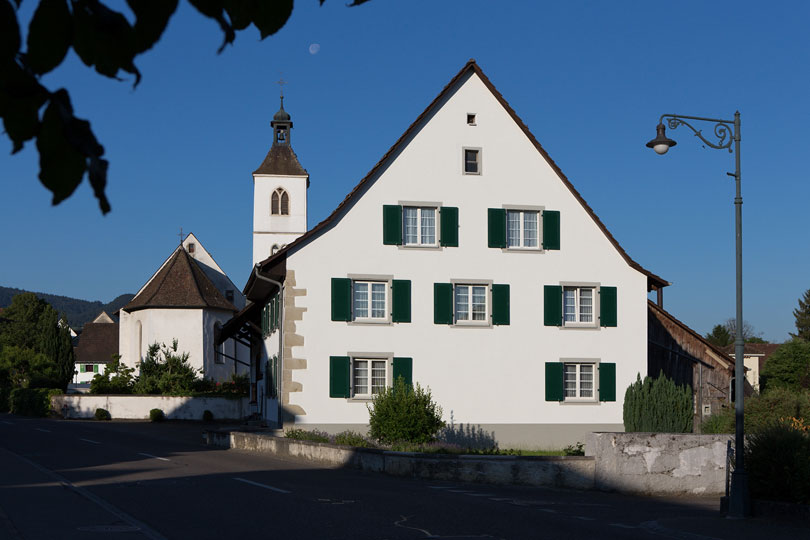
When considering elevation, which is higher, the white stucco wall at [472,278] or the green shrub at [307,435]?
the white stucco wall at [472,278]

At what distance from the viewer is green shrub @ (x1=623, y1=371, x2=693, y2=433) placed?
2214cm

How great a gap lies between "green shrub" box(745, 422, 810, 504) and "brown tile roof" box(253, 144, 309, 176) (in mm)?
51935

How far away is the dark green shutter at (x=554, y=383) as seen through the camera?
29.5 metres

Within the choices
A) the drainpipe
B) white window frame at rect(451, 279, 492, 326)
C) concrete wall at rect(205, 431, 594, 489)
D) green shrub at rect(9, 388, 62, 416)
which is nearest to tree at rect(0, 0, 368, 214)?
concrete wall at rect(205, 431, 594, 489)

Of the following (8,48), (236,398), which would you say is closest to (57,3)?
(8,48)

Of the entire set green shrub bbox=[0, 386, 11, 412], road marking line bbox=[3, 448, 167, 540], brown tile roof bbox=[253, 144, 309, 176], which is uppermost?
brown tile roof bbox=[253, 144, 309, 176]

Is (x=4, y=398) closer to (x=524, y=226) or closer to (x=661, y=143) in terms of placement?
(x=524, y=226)

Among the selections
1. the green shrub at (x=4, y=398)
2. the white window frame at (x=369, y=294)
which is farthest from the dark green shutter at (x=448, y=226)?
the green shrub at (x=4, y=398)

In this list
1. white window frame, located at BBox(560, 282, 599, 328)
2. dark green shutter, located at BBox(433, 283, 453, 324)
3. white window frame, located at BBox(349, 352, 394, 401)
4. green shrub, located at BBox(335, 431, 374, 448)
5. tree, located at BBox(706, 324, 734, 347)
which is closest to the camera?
green shrub, located at BBox(335, 431, 374, 448)

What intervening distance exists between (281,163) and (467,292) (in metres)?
36.7

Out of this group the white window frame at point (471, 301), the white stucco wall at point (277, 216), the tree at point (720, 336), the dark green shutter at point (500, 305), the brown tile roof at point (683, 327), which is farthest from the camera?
the tree at point (720, 336)

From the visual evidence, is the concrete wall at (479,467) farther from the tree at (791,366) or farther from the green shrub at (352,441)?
the tree at (791,366)

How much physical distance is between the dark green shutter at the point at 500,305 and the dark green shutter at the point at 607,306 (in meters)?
3.03

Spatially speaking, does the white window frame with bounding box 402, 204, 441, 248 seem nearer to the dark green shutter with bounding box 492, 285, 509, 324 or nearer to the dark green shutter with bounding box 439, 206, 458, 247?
the dark green shutter with bounding box 439, 206, 458, 247
